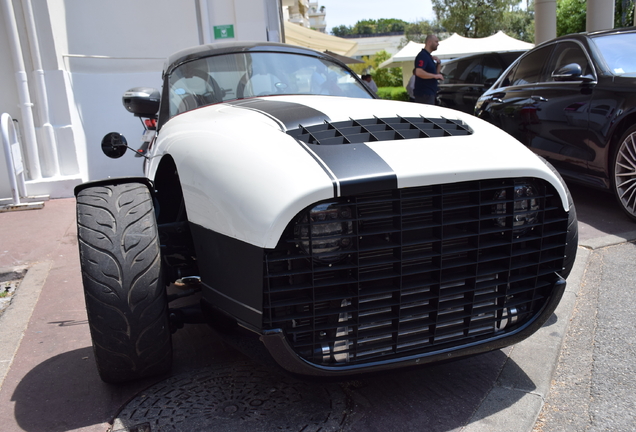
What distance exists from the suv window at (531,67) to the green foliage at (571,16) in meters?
26.4

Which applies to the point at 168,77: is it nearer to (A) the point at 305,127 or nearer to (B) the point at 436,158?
(A) the point at 305,127

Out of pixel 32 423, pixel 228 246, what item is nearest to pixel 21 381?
pixel 32 423

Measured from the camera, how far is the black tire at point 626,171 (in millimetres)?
4488

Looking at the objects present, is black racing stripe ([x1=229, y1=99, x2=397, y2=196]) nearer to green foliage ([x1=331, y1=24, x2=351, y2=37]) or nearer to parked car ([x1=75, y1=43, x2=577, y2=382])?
parked car ([x1=75, y1=43, x2=577, y2=382])

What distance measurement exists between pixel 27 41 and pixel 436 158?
6.94 metres

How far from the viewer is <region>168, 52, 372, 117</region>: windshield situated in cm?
356

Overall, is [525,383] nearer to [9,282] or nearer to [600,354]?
[600,354]

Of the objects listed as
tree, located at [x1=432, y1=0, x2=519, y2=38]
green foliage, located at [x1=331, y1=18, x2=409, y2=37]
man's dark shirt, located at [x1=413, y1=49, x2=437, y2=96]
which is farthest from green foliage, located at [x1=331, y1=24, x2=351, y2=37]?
man's dark shirt, located at [x1=413, y1=49, x2=437, y2=96]

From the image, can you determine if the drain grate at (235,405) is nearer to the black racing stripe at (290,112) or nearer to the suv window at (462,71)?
the black racing stripe at (290,112)

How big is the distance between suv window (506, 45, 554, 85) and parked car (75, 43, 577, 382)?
12.6ft

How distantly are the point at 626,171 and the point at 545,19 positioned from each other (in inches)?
439

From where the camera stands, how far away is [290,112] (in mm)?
2684

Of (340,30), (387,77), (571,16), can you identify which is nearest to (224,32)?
(571,16)

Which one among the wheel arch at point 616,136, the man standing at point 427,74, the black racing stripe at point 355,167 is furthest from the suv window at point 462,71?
the black racing stripe at point 355,167
